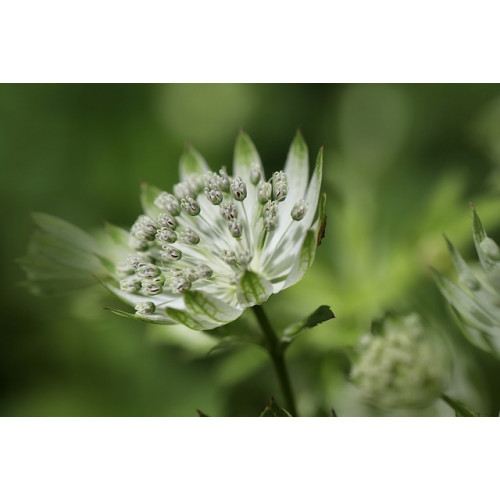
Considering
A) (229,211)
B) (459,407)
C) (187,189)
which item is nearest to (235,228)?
(229,211)

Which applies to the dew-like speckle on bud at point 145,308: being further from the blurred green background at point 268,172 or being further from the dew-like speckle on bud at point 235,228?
the blurred green background at point 268,172

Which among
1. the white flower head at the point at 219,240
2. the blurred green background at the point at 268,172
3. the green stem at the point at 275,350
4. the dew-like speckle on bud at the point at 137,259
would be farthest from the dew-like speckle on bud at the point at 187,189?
the blurred green background at the point at 268,172

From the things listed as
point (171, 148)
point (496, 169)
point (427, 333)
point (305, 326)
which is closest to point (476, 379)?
point (427, 333)

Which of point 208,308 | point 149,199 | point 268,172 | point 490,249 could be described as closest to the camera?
point 208,308

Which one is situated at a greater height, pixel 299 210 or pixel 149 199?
pixel 149 199

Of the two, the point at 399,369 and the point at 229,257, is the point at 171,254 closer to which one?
the point at 229,257

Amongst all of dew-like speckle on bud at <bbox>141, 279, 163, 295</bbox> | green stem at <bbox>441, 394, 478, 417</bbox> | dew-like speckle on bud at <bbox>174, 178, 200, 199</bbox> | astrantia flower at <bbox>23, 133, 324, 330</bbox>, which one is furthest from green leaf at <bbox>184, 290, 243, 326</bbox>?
green stem at <bbox>441, 394, 478, 417</bbox>
